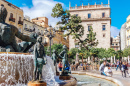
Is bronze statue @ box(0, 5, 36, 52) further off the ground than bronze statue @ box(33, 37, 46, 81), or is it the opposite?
bronze statue @ box(0, 5, 36, 52)

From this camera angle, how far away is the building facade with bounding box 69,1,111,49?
4066 centimetres

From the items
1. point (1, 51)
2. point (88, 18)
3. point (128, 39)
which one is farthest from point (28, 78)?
point (128, 39)

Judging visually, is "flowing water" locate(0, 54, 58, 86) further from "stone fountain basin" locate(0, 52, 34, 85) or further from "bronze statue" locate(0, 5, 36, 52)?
"bronze statue" locate(0, 5, 36, 52)

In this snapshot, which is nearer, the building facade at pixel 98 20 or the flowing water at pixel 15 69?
the flowing water at pixel 15 69

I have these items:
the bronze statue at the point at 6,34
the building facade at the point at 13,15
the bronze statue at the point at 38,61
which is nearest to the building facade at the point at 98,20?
the building facade at the point at 13,15

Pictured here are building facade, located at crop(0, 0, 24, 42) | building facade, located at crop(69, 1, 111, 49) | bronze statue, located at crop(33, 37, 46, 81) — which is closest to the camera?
bronze statue, located at crop(33, 37, 46, 81)

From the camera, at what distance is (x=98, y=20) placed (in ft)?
136

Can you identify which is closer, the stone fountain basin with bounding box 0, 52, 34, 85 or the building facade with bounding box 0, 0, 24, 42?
the stone fountain basin with bounding box 0, 52, 34, 85

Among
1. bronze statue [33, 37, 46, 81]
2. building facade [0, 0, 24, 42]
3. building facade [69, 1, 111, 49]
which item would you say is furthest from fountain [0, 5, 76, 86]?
building facade [69, 1, 111, 49]

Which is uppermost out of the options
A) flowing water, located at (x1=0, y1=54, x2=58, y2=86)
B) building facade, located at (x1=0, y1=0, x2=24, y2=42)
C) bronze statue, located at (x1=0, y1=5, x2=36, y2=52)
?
building facade, located at (x1=0, y1=0, x2=24, y2=42)

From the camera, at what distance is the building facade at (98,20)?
4066cm

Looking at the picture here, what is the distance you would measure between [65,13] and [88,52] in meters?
6.49

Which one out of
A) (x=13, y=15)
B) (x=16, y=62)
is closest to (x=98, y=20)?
(x=13, y=15)

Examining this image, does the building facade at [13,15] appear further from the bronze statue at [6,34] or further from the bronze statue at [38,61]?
the bronze statue at [38,61]
